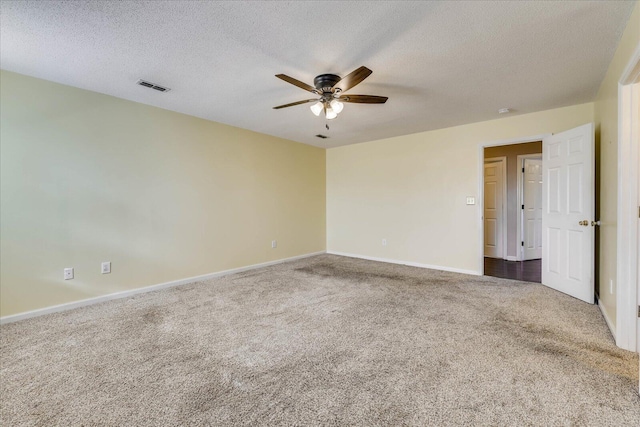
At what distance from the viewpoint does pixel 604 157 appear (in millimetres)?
2711

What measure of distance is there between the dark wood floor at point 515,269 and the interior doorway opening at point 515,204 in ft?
0.07

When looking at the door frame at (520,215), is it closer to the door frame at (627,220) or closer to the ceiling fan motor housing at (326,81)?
the door frame at (627,220)

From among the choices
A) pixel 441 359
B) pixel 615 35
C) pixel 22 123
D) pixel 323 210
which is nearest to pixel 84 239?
pixel 22 123

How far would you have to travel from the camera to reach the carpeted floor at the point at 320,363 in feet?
4.82

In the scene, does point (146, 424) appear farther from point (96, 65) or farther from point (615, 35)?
point (615, 35)

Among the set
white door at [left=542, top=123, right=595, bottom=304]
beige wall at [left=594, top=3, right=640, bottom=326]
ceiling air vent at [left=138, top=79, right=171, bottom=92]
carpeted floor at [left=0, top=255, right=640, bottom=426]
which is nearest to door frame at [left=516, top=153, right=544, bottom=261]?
white door at [left=542, top=123, right=595, bottom=304]

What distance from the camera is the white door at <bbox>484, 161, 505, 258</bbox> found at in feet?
18.4

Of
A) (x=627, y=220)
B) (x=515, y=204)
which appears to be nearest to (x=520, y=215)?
(x=515, y=204)

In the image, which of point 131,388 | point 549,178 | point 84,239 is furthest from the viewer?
point 549,178

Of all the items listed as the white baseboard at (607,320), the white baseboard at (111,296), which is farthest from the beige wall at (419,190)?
the white baseboard at (111,296)

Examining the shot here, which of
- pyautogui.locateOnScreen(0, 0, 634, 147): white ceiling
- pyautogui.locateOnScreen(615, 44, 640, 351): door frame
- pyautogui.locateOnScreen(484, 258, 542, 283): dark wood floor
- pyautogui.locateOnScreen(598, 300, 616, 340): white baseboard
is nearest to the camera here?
pyautogui.locateOnScreen(0, 0, 634, 147): white ceiling

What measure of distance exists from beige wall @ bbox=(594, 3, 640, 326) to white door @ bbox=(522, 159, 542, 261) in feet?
8.98

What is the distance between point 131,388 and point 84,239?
7.23ft

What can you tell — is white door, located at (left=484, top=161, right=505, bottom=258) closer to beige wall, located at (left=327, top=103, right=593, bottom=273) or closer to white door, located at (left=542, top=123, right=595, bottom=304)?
beige wall, located at (left=327, top=103, right=593, bottom=273)
